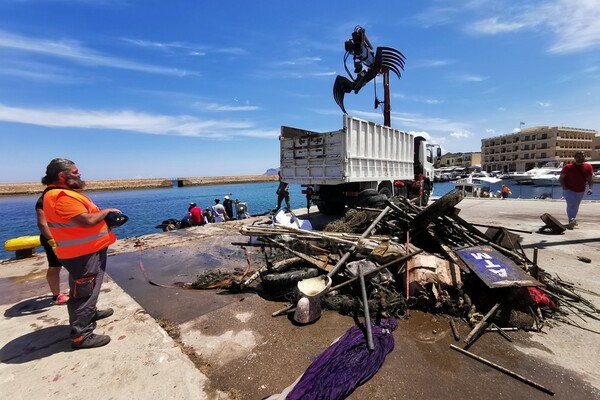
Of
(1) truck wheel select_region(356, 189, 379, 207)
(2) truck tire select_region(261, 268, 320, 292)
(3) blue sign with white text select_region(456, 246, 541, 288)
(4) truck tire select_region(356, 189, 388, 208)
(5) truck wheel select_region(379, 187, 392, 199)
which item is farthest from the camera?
(5) truck wheel select_region(379, 187, 392, 199)

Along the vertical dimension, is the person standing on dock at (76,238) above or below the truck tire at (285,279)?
above

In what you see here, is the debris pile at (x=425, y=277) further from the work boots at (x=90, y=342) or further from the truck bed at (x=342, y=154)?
the truck bed at (x=342, y=154)

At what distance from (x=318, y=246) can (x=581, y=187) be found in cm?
716

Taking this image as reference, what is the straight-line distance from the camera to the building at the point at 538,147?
226ft

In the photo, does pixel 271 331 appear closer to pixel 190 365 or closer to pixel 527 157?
pixel 190 365

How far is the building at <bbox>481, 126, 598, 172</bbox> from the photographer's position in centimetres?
6888

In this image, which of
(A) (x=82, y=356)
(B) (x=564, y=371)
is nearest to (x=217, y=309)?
(A) (x=82, y=356)

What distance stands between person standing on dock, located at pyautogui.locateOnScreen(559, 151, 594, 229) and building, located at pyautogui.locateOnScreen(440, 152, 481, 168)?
102 metres

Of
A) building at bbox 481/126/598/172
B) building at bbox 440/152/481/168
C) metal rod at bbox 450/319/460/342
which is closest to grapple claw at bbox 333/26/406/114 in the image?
metal rod at bbox 450/319/460/342

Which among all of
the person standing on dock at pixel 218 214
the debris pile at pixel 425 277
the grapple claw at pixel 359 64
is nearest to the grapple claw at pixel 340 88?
the grapple claw at pixel 359 64

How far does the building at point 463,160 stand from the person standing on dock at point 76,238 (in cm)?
10964

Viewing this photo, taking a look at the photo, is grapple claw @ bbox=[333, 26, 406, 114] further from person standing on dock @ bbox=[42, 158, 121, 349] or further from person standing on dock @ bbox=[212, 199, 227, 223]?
person standing on dock @ bbox=[42, 158, 121, 349]

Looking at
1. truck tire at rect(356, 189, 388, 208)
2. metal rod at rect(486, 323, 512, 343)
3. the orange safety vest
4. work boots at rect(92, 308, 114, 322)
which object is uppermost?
the orange safety vest

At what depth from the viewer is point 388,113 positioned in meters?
12.7
